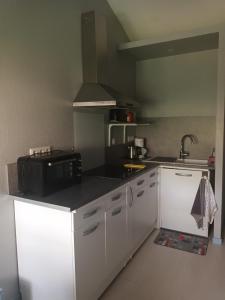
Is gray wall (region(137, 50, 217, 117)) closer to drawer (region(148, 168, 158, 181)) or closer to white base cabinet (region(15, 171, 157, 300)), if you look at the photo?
drawer (region(148, 168, 158, 181))

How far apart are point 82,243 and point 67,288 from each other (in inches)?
12.4

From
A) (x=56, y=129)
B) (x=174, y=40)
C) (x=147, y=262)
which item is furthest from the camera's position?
(x=174, y=40)

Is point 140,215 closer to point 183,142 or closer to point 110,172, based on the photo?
point 110,172

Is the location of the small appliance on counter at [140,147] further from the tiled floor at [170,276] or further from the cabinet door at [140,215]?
the tiled floor at [170,276]

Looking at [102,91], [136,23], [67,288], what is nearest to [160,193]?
[102,91]

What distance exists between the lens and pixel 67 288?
1551 millimetres

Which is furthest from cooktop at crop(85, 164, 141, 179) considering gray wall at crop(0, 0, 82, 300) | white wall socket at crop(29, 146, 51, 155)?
white wall socket at crop(29, 146, 51, 155)

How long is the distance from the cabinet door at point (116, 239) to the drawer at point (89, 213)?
0.13 m

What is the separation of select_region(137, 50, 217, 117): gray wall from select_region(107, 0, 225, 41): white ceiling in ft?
1.46

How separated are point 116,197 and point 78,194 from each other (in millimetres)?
406

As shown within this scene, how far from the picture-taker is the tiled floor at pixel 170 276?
1.92 meters

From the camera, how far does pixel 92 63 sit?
92.6 inches

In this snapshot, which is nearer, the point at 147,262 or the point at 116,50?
the point at 147,262

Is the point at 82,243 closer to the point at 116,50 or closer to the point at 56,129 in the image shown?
the point at 56,129
